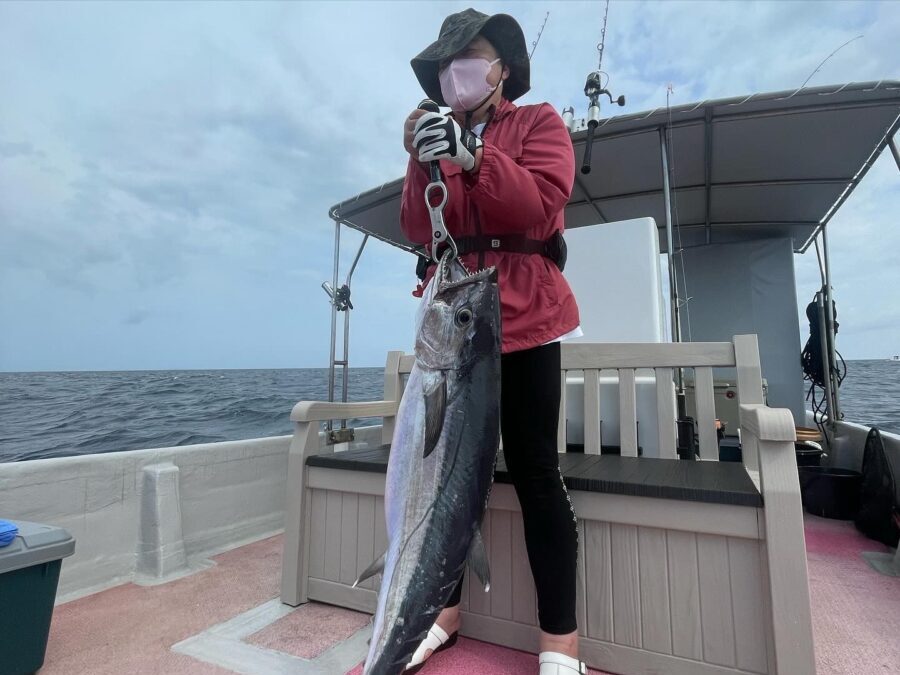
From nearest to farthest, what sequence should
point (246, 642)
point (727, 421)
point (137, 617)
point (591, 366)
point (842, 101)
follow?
1. point (246, 642)
2. point (137, 617)
3. point (591, 366)
4. point (842, 101)
5. point (727, 421)

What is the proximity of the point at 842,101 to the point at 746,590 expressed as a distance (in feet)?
11.5

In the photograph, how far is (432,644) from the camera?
5.83 feet

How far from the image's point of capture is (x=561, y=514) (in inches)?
60.5

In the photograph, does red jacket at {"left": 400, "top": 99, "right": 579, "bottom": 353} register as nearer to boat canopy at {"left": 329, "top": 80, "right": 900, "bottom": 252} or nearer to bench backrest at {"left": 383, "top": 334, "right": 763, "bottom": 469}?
bench backrest at {"left": 383, "top": 334, "right": 763, "bottom": 469}

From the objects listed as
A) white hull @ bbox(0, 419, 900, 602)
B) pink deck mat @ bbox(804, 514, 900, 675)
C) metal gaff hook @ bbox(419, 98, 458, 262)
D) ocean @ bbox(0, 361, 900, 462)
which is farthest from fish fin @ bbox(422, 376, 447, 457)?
ocean @ bbox(0, 361, 900, 462)

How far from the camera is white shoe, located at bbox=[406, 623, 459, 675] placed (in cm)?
169

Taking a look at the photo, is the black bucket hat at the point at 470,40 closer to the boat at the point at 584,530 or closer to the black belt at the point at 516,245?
the black belt at the point at 516,245

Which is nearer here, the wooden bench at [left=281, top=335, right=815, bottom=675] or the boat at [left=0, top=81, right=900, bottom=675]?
the wooden bench at [left=281, top=335, right=815, bottom=675]

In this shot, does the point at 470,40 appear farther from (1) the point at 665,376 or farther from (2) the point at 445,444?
(1) the point at 665,376

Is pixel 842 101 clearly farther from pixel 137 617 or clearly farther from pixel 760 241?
pixel 137 617

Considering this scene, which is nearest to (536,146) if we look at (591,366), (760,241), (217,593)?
(591,366)

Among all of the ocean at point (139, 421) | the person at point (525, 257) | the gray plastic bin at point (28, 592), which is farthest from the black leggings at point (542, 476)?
the ocean at point (139, 421)

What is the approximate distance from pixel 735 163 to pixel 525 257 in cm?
395

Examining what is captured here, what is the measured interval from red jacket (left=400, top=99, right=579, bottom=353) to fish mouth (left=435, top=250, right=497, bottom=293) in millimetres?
180
